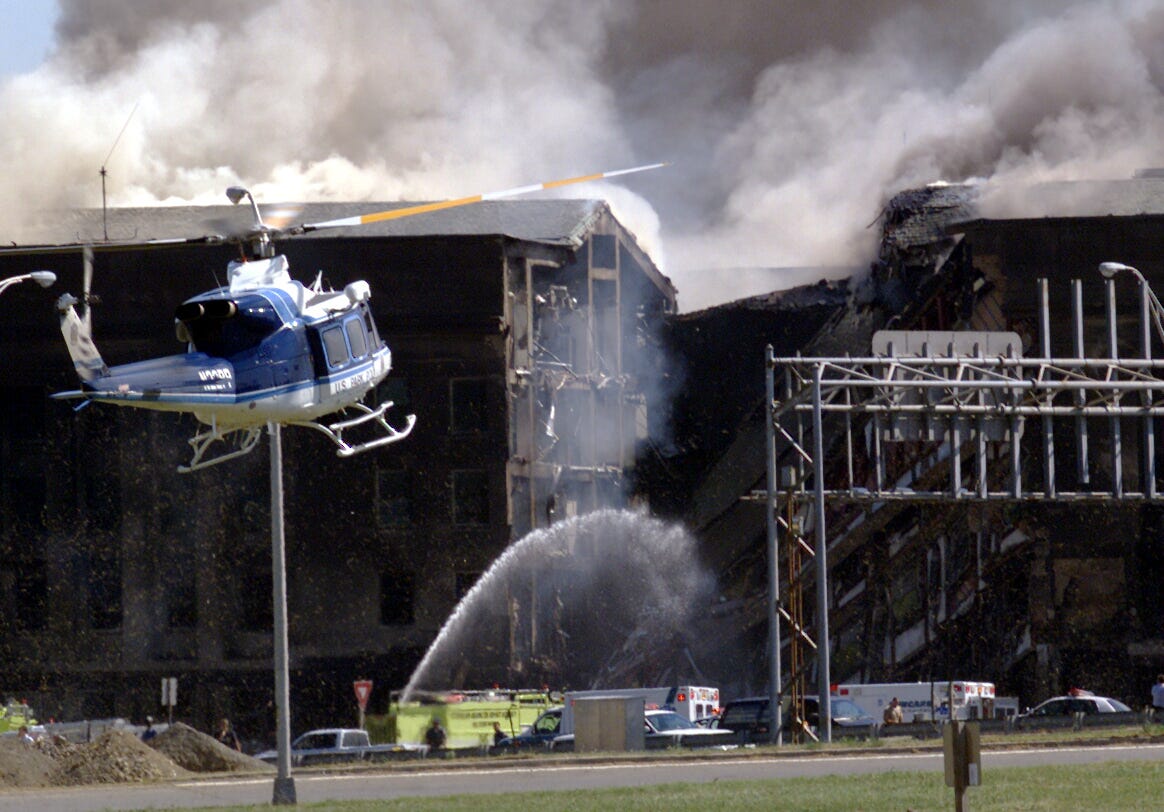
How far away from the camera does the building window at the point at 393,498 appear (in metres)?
69.3

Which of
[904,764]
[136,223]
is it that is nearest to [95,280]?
[136,223]

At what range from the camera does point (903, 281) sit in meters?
70.4

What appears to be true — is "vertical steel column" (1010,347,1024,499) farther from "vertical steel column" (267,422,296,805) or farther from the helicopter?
"vertical steel column" (267,422,296,805)

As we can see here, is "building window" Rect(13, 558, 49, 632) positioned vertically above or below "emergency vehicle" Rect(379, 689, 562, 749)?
above

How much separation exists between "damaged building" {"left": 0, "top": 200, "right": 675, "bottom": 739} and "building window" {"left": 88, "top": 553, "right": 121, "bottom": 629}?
0.24 feet

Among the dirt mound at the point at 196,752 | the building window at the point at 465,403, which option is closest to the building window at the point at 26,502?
the building window at the point at 465,403

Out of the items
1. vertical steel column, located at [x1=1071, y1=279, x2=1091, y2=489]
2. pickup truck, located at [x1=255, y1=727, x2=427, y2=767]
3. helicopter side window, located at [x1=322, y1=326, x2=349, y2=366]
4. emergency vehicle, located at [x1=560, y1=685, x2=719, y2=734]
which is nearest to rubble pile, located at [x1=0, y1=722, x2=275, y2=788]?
pickup truck, located at [x1=255, y1=727, x2=427, y2=767]

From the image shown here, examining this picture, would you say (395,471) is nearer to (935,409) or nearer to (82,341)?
(935,409)

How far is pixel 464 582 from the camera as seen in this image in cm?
6850

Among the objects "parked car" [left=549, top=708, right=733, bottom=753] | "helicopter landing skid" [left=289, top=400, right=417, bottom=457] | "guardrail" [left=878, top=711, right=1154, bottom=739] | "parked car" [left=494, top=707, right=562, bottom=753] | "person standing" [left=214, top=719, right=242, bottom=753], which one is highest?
"helicopter landing skid" [left=289, top=400, right=417, bottom=457]

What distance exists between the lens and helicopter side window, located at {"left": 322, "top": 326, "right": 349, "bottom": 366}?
2972 cm

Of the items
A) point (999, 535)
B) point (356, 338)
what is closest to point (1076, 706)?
point (999, 535)

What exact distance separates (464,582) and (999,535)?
19.2 m

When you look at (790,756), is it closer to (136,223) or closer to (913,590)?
(913,590)
